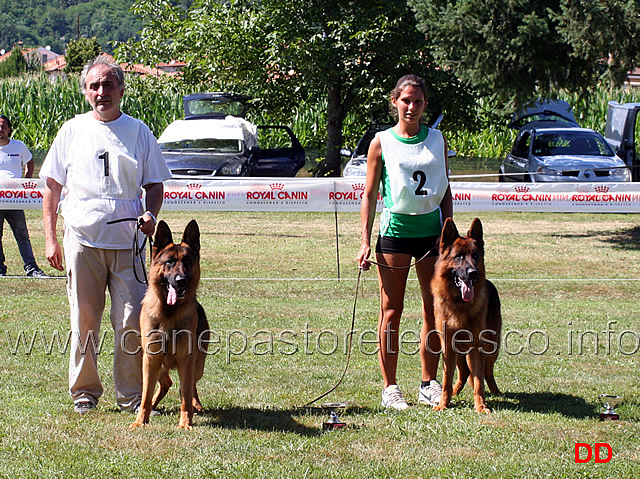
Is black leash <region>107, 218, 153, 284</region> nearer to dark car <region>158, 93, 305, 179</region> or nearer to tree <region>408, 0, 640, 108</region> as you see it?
tree <region>408, 0, 640, 108</region>

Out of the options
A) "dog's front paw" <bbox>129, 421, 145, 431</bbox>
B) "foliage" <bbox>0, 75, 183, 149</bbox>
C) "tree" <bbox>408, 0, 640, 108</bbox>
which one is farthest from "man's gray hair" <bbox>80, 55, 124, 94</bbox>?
"foliage" <bbox>0, 75, 183, 149</bbox>

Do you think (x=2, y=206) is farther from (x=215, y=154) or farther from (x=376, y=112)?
(x=376, y=112)

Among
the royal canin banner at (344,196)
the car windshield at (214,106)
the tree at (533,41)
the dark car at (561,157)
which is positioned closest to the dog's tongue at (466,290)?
the royal canin banner at (344,196)

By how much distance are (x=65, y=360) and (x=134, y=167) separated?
2.29m

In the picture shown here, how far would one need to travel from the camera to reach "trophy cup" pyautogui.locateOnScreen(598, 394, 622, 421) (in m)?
4.88

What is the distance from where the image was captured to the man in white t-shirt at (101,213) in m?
4.77

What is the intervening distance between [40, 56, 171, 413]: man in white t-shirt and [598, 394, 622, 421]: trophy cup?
9.28 ft

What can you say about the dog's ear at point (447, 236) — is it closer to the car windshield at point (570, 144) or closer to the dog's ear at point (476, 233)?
the dog's ear at point (476, 233)

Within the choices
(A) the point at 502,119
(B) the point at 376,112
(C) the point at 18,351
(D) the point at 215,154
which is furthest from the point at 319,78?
(C) the point at 18,351

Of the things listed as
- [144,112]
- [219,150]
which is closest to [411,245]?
[219,150]

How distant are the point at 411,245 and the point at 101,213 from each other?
1893 millimetres

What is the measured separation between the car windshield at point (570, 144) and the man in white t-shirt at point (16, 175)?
11667mm

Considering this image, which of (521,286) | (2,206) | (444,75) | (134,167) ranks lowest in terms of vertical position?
(521,286)

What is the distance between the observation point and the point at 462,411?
16.5ft
